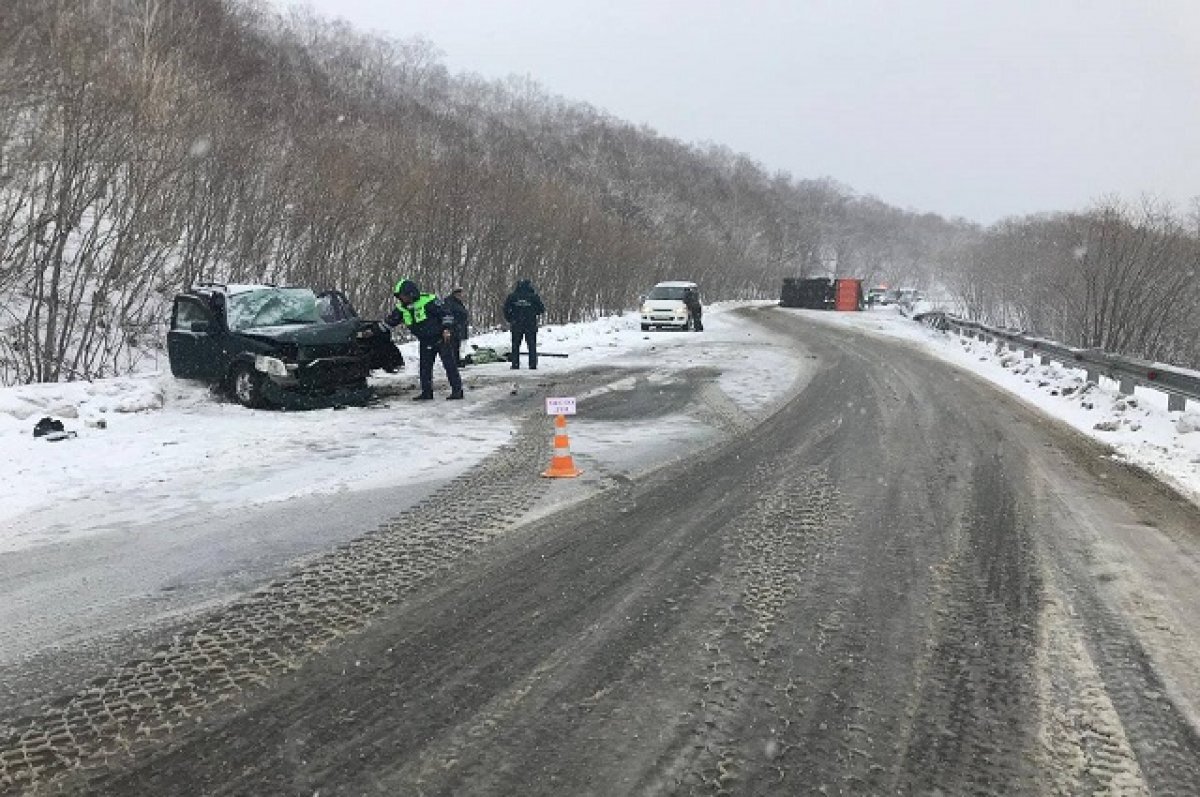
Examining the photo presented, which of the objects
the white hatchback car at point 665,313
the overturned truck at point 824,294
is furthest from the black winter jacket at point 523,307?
the overturned truck at point 824,294

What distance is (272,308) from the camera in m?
11.8

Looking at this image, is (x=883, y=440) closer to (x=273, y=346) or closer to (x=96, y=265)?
(x=273, y=346)

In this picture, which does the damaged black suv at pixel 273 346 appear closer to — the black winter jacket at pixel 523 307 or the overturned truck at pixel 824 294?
the black winter jacket at pixel 523 307

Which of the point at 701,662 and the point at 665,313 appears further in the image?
the point at 665,313

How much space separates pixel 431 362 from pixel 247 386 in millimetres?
2576

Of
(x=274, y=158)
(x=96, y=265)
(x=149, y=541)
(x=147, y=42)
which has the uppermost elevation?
(x=147, y=42)

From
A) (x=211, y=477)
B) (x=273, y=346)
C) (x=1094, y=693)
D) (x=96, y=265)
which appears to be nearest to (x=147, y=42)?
(x=96, y=265)

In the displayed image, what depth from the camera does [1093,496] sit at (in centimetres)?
691

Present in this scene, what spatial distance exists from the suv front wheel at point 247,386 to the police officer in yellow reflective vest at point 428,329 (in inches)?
87.3

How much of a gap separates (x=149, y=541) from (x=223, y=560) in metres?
0.79

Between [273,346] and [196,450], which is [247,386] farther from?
[196,450]

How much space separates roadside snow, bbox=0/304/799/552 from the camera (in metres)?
6.19

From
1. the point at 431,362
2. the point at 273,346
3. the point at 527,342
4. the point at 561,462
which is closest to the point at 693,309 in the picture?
the point at 527,342

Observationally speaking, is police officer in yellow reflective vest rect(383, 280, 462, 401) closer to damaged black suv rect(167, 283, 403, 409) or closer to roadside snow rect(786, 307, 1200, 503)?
damaged black suv rect(167, 283, 403, 409)
